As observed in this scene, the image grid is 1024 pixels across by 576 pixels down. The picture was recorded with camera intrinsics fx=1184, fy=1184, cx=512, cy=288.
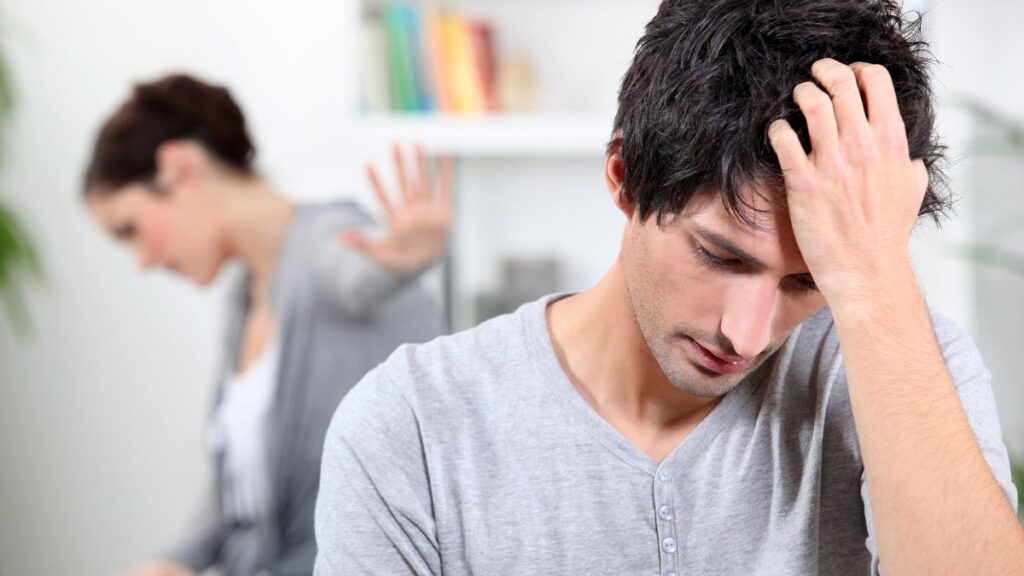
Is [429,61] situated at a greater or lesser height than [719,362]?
greater

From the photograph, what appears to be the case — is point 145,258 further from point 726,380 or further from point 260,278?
point 726,380

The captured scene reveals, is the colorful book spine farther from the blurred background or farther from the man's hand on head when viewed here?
the man's hand on head

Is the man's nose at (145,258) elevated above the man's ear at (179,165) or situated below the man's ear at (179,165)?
below

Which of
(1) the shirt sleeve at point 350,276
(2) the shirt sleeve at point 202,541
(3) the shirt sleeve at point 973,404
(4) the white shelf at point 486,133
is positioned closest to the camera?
(3) the shirt sleeve at point 973,404

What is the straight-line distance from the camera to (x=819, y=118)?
854 mm

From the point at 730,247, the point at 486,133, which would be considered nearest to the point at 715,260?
the point at 730,247

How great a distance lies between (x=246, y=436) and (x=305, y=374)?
20 cm

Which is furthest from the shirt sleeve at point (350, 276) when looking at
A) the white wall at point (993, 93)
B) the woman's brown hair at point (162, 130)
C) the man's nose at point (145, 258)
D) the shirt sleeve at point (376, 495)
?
the white wall at point (993, 93)

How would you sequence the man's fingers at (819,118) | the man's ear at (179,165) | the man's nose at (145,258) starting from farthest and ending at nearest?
the man's nose at (145,258)
the man's ear at (179,165)
the man's fingers at (819,118)

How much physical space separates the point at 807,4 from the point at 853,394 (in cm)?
30

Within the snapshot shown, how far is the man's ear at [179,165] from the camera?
2.26 metres

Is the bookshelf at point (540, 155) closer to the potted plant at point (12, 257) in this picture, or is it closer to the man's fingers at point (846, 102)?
the potted plant at point (12, 257)

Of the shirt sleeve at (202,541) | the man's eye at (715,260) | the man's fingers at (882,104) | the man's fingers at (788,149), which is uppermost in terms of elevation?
the man's fingers at (882,104)

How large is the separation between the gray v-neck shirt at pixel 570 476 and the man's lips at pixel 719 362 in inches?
4.5
